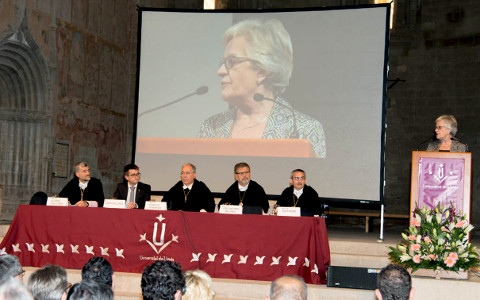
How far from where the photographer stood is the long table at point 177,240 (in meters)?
6.88

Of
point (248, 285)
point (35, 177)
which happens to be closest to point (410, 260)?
point (248, 285)

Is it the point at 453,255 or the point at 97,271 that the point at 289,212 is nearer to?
→ the point at 453,255

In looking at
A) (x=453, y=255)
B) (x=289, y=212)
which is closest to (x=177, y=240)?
(x=289, y=212)

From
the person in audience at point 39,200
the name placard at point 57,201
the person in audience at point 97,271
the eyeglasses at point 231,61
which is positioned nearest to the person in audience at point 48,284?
the person in audience at point 97,271

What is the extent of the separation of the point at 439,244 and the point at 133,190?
416cm

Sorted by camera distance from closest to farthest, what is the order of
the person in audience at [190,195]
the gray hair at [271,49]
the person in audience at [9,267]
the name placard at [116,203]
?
the person in audience at [9,267] → the name placard at [116,203] → the person in audience at [190,195] → the gray hair at [271,49]

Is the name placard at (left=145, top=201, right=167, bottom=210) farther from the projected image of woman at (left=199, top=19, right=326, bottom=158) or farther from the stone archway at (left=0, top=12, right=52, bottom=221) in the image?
the stone archway at (left=0, top=12, right=52, bottom=221)

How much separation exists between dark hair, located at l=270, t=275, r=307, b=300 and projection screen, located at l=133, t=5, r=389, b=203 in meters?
6.91

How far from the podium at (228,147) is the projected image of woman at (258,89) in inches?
3.5

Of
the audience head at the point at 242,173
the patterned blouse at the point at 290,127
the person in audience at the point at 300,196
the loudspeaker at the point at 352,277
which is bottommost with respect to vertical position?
the loudspeaker at the point at 352,277

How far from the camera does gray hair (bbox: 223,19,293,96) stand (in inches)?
424

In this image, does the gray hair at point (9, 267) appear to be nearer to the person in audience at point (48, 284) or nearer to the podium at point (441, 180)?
the person in audience at point (48, 284)

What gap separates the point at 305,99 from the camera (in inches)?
422

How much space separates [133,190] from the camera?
8703 mm
